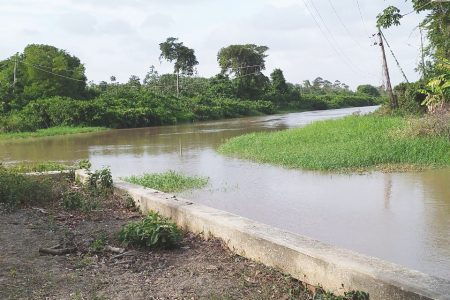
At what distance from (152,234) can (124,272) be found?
65 centimetres

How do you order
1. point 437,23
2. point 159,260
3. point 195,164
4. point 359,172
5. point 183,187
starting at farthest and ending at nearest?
point 437,23 → point 195,164 → point 359,172 → point 183,187 → point 159,260

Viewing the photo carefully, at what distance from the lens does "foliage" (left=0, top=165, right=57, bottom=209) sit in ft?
21.3

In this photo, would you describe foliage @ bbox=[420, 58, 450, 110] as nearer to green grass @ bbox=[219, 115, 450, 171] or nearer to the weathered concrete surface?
green grass @ bbox=[219, 115, 450, 171]

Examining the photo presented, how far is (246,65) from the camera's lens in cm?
6788

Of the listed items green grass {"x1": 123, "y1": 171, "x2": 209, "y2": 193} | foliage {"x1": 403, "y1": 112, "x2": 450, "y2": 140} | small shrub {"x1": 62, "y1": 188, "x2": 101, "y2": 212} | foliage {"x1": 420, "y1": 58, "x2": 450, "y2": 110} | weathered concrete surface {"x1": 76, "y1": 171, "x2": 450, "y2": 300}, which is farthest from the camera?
foliage {"x1": 403, "y1": 112, "x2": 450, "y2": 140}

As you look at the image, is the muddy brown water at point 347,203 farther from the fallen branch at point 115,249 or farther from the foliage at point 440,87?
the foliage at point 440,87

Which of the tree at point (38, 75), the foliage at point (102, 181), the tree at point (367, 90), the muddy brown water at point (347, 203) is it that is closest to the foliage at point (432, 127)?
the muddy brown water at point (347, 203)

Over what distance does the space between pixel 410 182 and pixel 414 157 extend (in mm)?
2354

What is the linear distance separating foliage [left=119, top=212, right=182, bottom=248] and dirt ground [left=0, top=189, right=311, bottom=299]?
9 centimetres

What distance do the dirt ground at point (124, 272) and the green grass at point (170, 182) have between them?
508 centimetres

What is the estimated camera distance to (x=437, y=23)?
20.8m

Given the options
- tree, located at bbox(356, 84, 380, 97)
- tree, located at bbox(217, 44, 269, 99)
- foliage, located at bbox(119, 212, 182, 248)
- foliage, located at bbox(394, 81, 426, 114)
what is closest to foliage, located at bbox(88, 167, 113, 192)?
foliage, located at bbox(119, 212, 182, 248)

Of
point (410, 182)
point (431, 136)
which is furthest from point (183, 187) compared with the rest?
point (431, 136)

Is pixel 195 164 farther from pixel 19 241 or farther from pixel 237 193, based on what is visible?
pixel 19 241
